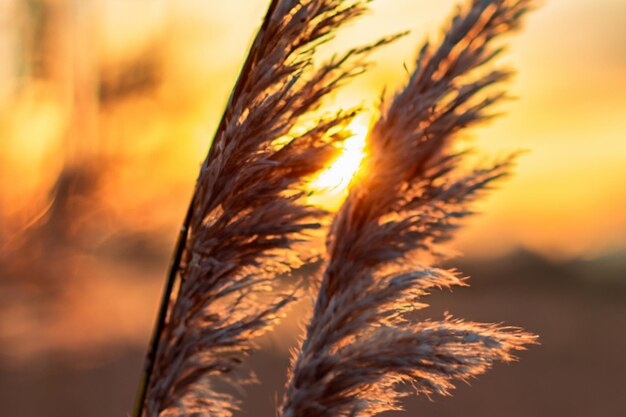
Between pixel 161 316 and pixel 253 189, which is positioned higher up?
pixel 253 189

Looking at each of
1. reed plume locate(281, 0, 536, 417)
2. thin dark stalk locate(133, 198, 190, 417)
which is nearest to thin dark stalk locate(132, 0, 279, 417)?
thin dark stalk locate(133, 198, 190, 417)

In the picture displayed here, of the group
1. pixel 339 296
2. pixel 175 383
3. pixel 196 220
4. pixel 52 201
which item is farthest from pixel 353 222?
pixel 52 201

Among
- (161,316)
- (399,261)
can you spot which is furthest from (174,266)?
(399,261)

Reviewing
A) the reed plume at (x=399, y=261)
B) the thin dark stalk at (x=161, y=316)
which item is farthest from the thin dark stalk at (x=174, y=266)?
the reed plume at (x=399, y=261)

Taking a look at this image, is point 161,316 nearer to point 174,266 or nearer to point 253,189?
point 174,266

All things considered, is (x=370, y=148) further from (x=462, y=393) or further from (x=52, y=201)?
(x=462, y=393)

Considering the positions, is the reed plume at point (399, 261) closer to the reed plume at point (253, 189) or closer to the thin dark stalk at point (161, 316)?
the reed plume at point (253, 189)

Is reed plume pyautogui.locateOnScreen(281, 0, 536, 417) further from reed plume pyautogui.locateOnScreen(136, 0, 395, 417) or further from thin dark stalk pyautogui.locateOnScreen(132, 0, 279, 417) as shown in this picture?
thin dark stalk pyautogui.locateOnScreen(132, 0, 279, 417)
